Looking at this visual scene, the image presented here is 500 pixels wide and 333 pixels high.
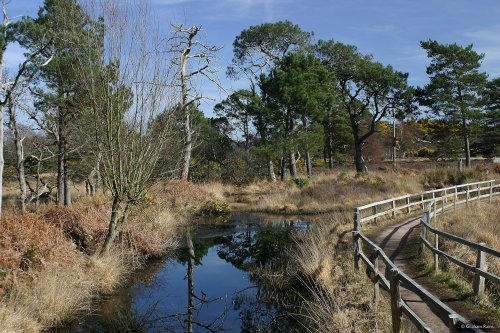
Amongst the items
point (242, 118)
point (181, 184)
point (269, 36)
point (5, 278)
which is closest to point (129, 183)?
point (5, 278)

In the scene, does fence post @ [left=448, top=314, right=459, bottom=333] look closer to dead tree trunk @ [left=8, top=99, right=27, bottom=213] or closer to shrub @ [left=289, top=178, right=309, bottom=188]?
dead tree trunk @ [left=8, top=99, right=27, bottom=213]

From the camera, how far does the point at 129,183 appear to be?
12680mm

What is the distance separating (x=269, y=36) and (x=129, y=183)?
32.6 metres

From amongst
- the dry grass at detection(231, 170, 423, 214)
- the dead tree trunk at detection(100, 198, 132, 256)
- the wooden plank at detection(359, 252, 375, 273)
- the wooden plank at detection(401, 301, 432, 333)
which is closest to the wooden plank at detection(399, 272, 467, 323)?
the wooden plank at detection(401, 301, 432, 333)

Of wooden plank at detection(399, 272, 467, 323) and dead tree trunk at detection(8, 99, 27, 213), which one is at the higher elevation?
dead tree trunk at detection(8, 99, 27, 213)

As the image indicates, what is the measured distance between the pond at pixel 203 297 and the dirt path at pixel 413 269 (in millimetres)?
2649

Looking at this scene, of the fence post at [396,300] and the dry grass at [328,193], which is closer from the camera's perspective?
the fence post at [396,300]

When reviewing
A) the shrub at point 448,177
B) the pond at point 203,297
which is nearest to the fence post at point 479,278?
the pond at point 203,297

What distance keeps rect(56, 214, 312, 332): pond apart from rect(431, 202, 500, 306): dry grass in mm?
3955

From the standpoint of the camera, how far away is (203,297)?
12.2 meters

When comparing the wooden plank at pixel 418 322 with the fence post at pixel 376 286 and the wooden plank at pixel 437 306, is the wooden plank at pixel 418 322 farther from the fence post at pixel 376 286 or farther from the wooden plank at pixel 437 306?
the fence post at pixel 376 286

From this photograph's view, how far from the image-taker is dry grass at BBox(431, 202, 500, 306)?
1047 cm

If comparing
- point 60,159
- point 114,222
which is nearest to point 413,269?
point 114,222

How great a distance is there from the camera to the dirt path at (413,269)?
757 centimetres
